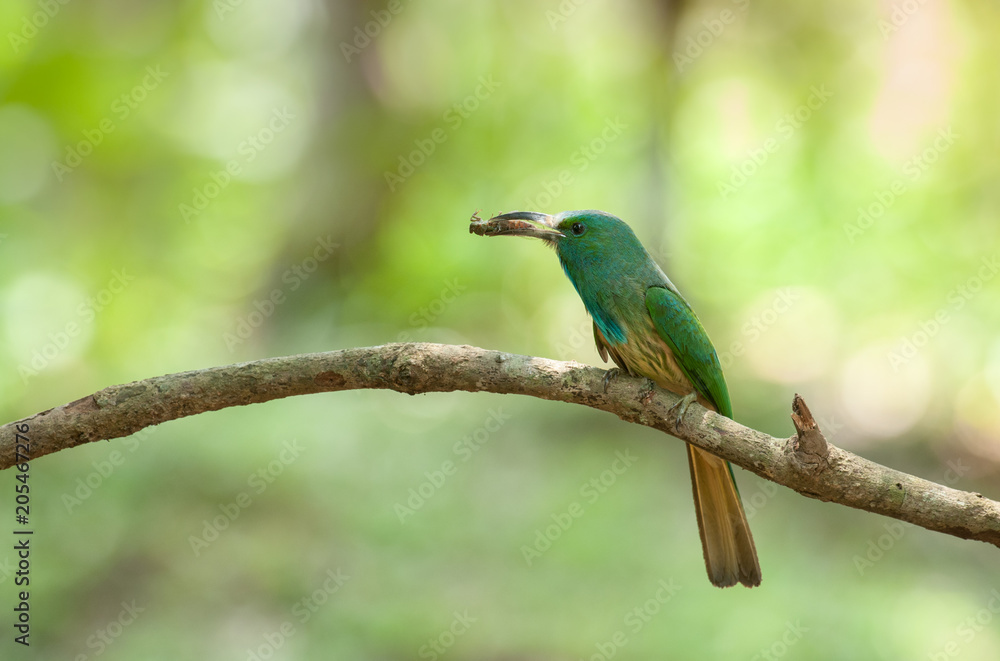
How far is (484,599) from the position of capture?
6488 millimetres

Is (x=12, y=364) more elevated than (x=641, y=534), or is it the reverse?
(x=12, y=364)

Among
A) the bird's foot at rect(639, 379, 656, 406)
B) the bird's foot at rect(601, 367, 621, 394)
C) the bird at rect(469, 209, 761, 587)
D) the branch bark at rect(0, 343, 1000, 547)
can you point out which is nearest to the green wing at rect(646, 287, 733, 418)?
the bird at rect(469, 209, 761, 587)

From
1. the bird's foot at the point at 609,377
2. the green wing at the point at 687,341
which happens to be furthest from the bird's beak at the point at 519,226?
the bird's foot at the point at 609,377

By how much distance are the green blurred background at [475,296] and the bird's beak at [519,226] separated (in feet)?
11.6

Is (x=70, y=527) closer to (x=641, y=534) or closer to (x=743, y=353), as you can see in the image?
(x=641, y=534)

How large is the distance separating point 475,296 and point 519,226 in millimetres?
8384

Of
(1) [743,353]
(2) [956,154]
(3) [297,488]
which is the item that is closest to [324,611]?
(3) [297,488]

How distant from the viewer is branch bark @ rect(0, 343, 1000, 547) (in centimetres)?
271

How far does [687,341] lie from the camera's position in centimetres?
364

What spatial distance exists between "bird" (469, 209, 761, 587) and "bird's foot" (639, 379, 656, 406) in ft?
0.51

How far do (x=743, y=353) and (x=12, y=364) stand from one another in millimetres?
9184

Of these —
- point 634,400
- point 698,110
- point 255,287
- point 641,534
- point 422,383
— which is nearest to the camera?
point 422,383

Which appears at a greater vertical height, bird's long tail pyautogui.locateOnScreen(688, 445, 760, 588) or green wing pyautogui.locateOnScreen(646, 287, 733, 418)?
green wing pyautogui.locateOnScreen(646, 287, 733, 418)

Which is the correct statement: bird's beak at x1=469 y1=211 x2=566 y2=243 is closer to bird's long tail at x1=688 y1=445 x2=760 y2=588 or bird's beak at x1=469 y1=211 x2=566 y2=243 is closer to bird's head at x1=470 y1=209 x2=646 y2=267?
bird's head at x1=470 y1=209 x2=646 y2=267
